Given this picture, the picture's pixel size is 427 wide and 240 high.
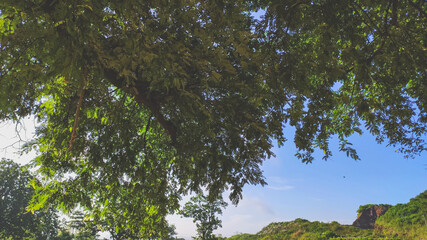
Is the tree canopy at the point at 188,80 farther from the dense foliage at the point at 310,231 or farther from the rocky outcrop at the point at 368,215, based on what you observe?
the rocky outcrop at the point at 368,215

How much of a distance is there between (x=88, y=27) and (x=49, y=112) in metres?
5.35

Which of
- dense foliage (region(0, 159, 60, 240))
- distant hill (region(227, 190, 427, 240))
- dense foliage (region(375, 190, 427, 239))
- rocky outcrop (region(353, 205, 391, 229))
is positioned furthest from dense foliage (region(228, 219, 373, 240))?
dense foliage (region(0, 159, 60, 240))

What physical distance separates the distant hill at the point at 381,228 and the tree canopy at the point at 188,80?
639 inches

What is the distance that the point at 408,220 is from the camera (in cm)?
2153

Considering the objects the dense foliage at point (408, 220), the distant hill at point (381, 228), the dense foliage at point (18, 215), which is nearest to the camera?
the dense foliage at point (408, 220)

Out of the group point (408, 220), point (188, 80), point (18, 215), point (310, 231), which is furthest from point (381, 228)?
point (18, 215)

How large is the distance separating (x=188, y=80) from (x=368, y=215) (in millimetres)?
36091

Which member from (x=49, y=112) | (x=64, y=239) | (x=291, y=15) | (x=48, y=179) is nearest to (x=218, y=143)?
(x=291, y=15)

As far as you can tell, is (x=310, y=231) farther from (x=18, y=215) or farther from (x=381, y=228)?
(x=18, y=215)

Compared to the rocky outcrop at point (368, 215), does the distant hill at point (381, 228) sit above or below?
below

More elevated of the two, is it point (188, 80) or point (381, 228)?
point (188, 80)

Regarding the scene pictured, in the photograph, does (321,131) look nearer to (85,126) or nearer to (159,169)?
(159,169)

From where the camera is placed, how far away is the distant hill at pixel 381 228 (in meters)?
20.3

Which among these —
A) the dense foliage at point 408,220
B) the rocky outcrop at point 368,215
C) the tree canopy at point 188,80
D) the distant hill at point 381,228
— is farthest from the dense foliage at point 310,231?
the tree canopy at point 188,80
